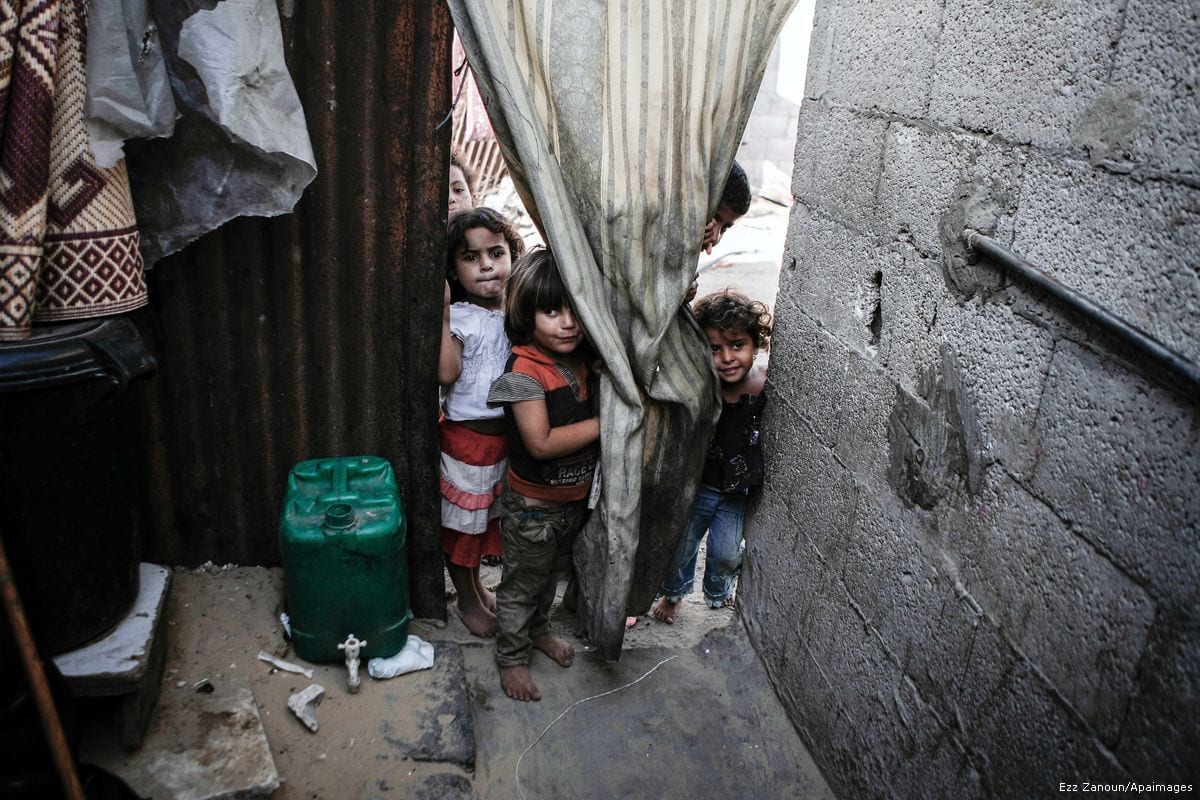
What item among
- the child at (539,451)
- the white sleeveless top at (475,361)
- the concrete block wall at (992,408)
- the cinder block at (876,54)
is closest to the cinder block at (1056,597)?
the concrete block wall at (992,408)

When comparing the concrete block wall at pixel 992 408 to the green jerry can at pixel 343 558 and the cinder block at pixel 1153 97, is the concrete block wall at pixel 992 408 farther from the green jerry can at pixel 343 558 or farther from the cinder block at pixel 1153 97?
the green jerry can at pixel 343 558

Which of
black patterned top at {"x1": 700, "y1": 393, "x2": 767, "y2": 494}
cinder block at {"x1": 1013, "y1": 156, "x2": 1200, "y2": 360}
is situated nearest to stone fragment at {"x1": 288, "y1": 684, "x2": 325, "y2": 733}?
black patterned top at {"x1": 700, "y1": 393, "x2": 767, "y2": 494}

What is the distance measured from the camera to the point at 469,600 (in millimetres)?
3414

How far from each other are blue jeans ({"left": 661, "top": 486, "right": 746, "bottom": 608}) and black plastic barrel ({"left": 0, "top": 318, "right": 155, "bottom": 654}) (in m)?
1.97

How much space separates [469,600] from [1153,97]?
2.80 m

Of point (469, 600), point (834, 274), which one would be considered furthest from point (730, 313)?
point (469, 600)

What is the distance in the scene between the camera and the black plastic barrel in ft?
6.63

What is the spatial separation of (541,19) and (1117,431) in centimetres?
174

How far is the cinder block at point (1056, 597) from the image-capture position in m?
1.64

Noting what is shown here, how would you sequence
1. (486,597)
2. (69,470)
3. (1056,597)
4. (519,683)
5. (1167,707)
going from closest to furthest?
1. (1167,707)
2. (1056,597)
3. (69,470)
4. (519,683)
5. (486,597)

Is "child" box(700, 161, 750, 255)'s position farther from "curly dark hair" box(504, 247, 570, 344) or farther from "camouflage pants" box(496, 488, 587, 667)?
"camouflage pants" box(496, 488, 587, 667)

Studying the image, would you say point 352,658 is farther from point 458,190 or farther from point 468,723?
point 458,190

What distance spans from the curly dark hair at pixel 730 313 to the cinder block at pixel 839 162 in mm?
420

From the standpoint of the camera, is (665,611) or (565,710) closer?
(565,710)
